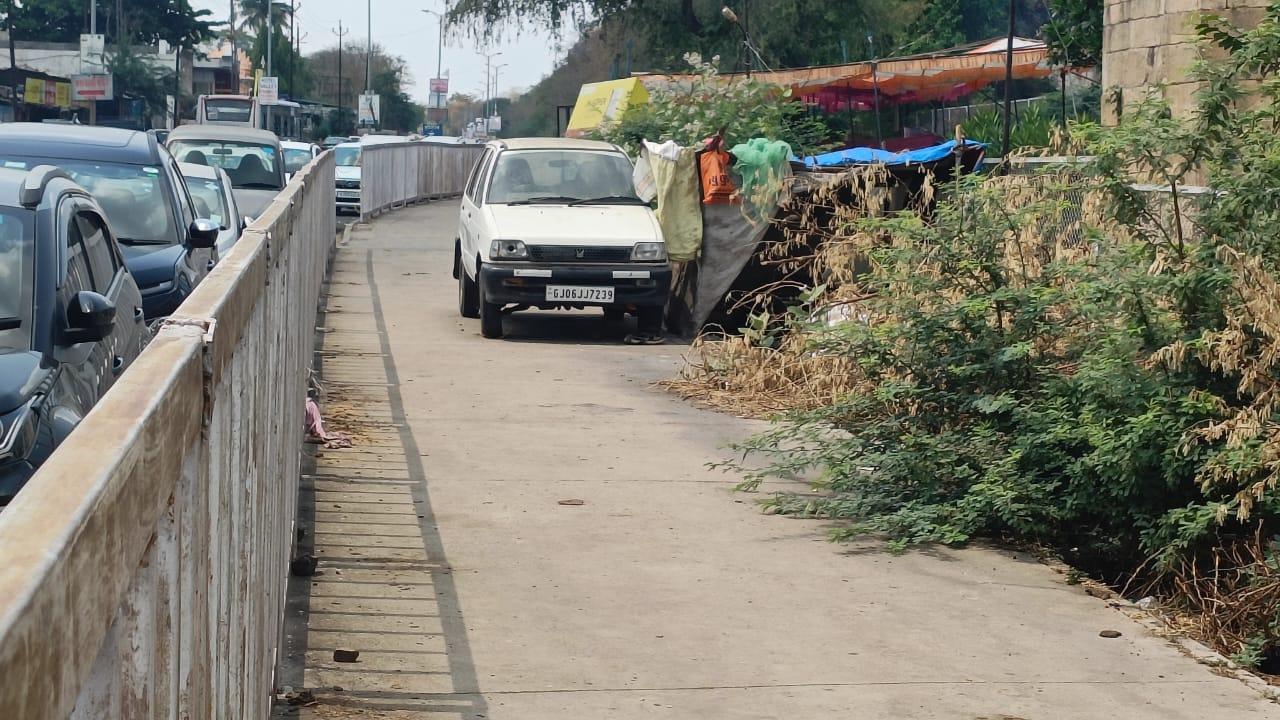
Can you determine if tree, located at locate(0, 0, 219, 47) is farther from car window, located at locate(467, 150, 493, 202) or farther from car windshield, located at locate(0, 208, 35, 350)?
car windshield, located at locate(0, 208, 35, 350)

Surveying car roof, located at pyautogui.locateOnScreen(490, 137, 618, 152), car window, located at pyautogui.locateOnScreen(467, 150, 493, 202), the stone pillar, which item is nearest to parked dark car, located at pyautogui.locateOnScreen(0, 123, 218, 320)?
car window, located at pyautogui.locateOnScreen(467, 150, 493, 202)

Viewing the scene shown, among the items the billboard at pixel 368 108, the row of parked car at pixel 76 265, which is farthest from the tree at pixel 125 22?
the row of parked car at pixel 76 265

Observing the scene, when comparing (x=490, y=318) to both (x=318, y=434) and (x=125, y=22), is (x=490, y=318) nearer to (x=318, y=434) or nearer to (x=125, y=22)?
(x=318, y=434)

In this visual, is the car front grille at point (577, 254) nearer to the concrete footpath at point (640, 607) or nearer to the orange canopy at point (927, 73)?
the concrete footpath at point (640, 607)

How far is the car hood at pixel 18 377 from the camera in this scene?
18.4 ft

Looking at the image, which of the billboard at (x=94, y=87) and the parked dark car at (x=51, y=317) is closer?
the parked dark car at (x=51, y=317)

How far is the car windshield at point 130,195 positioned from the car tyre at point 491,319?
3807 millimetres

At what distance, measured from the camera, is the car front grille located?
46.2ft

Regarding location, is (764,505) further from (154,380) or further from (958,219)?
(154,380)

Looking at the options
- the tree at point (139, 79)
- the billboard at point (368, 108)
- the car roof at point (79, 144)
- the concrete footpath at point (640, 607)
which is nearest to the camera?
the concrete footpath at point (640, 607)

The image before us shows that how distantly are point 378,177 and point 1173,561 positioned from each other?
28992 mm

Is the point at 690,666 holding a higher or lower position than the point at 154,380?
lower

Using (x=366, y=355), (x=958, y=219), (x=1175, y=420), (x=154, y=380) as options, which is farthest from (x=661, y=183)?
(x=154, y=380)

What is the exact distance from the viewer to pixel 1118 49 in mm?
15633
